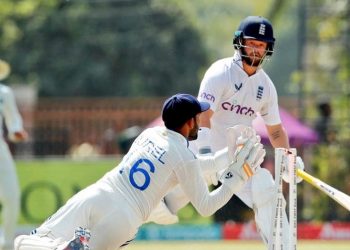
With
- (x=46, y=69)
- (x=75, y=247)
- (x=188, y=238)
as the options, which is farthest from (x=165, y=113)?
(x=46, y=69)

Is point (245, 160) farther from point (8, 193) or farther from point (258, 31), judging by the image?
point (8, 193)

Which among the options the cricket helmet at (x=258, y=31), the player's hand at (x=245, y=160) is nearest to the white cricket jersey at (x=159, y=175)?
the player's hand at (x=245, y=160)

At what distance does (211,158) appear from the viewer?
7340 millimetres

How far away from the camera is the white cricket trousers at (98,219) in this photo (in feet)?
21.5

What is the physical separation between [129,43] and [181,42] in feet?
5.64

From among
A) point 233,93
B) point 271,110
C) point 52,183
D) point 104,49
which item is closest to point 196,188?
point 233,93

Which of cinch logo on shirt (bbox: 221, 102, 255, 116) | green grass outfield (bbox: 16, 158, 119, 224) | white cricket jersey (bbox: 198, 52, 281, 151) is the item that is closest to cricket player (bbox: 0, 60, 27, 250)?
white cricket jersey (bbox: 198, 52, 281, 151)

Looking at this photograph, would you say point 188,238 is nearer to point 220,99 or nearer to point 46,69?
point 220,99

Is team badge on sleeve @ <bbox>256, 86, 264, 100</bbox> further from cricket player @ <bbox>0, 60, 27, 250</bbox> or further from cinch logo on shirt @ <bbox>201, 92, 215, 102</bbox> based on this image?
cricket player @ <bbox>0, 60, 27, 250</bbox>

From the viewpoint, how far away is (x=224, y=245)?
46.6ft

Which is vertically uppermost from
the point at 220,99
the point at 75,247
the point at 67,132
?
the point at 220,99

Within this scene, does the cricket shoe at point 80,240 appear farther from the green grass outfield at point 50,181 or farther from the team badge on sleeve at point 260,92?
the green grass outfield at point 50,181

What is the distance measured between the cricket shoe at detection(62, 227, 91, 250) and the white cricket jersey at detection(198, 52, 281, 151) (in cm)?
179

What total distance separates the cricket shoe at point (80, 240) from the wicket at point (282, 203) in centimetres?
121
